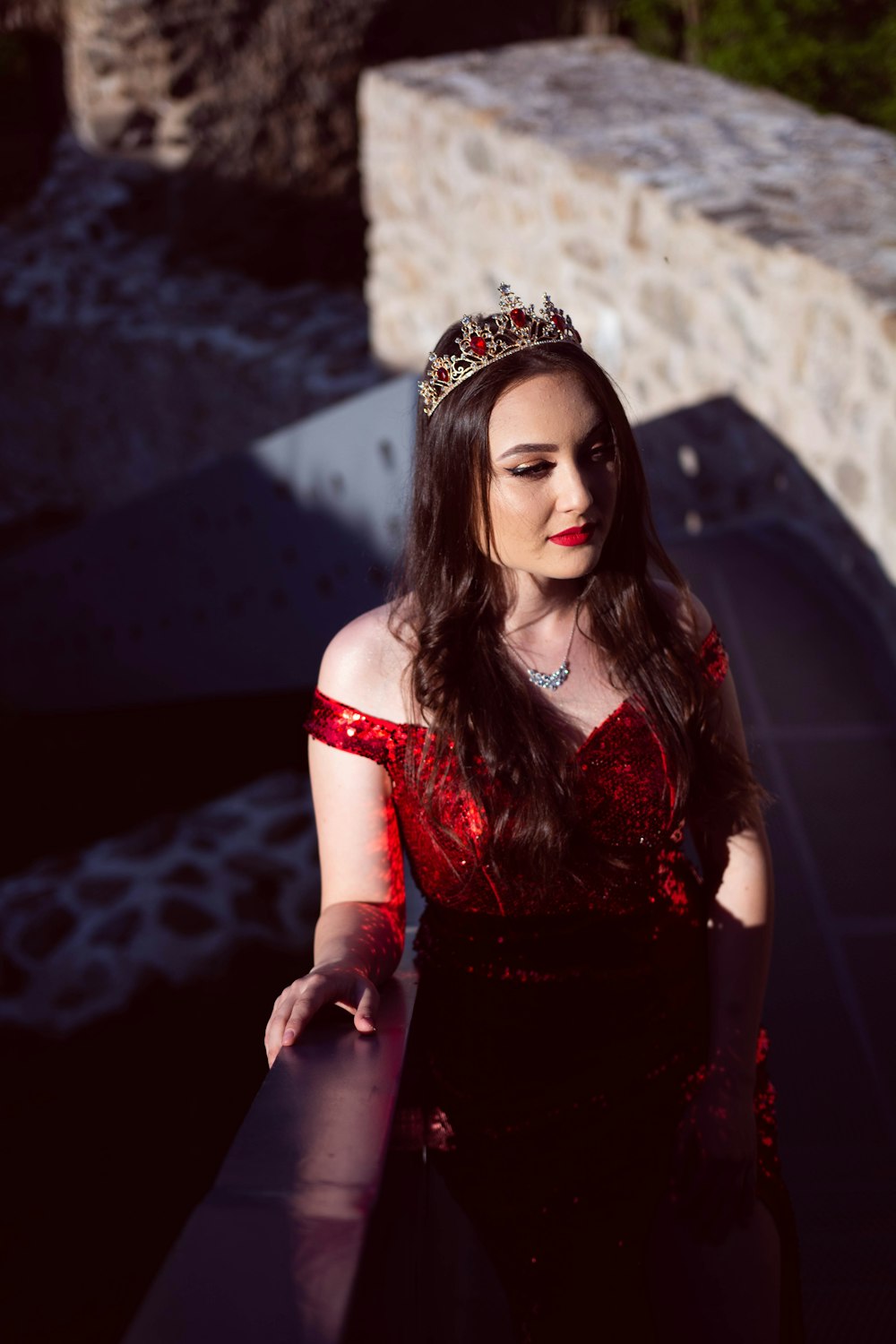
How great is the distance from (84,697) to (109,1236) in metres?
3.10

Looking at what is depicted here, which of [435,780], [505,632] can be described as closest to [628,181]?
[505,632]

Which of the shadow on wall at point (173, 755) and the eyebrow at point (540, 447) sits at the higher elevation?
the eyebrow at point (540, 447)

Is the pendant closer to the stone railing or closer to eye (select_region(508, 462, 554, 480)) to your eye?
eye (select_region(508, 462, 554, 480))

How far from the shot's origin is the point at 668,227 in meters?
3.08

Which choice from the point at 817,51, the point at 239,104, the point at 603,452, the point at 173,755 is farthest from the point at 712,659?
the point at 239,104

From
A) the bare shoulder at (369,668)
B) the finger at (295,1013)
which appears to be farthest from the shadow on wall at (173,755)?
the finger at (295,1013)

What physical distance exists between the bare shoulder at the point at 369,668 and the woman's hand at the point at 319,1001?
32cm

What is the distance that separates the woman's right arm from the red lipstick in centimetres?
31

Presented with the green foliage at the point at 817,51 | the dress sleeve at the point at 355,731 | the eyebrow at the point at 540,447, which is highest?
the green foliage at the point at 817,51

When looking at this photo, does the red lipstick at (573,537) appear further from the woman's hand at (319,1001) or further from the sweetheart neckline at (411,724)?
the woman's hand at (319,1001)

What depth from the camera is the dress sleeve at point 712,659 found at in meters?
1.50

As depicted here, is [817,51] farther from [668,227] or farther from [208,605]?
[208,605]

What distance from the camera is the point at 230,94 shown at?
6.62m

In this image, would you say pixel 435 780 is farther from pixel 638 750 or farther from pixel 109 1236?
pixel 109 1236
